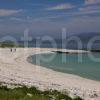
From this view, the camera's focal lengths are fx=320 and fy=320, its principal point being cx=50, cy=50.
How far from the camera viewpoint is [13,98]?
504 inches

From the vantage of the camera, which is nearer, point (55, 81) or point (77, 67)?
point (55, 81)

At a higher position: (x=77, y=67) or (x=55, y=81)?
(x=55, y=81)

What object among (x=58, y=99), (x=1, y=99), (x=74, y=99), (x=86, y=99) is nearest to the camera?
(x=1, y=99)

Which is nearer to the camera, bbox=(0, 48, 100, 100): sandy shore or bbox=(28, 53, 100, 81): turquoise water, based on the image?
bbox=(0, 48, 100, 100): sandy shore

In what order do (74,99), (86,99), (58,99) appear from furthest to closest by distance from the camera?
(86,99), (74,99), (58,99)

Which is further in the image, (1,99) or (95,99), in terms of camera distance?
(95,99)

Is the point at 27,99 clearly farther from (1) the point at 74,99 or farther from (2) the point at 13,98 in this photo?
(1) the point at 74,99

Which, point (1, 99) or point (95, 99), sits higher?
point (1, 99)

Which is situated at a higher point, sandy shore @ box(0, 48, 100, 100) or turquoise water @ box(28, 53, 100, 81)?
sandy shore @ box(0, 48, 100, 100)

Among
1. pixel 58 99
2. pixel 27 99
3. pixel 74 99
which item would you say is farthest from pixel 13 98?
pixel 74 99

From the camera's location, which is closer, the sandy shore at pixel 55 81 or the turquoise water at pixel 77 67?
the sandy shore at pixel 55 81

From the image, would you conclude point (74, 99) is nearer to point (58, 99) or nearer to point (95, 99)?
point (58, 99)

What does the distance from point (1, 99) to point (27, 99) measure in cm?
124

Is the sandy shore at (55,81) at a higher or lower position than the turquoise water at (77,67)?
higher
